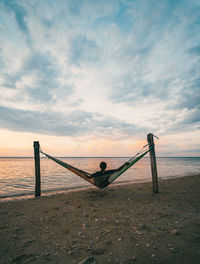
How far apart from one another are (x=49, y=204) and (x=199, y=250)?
4.75m

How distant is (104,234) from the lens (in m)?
2.89

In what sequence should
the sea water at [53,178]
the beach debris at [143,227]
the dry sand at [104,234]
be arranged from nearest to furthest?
the dry sand at [104,234]
the beach debris at [143,227]
the sea water at [53,178]

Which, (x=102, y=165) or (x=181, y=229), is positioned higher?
(x=102, y=165)

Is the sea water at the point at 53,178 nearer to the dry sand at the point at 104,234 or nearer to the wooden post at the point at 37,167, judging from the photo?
the wooden post at the point at 37,167


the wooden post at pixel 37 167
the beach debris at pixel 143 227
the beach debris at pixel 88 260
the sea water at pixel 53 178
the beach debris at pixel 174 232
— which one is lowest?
the sea water at pixel 53 178

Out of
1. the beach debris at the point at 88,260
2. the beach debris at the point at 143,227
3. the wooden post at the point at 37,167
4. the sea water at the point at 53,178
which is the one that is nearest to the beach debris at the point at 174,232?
the beach debris at the point at 143,227

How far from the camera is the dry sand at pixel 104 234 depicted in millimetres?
2213

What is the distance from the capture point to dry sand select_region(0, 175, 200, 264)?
2.21 m

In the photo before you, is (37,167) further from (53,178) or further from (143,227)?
(53,178)

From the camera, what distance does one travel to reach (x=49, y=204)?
17.1 feet

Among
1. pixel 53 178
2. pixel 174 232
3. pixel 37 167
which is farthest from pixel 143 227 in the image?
pixel 53 178

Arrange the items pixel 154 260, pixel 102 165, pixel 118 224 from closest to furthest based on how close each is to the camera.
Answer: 1. pixel 154 260
2. pixel 118 224
3. pixel 102 165

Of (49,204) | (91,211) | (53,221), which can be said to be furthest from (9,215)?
(91,211)

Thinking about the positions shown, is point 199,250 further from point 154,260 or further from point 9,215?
point 9,215
